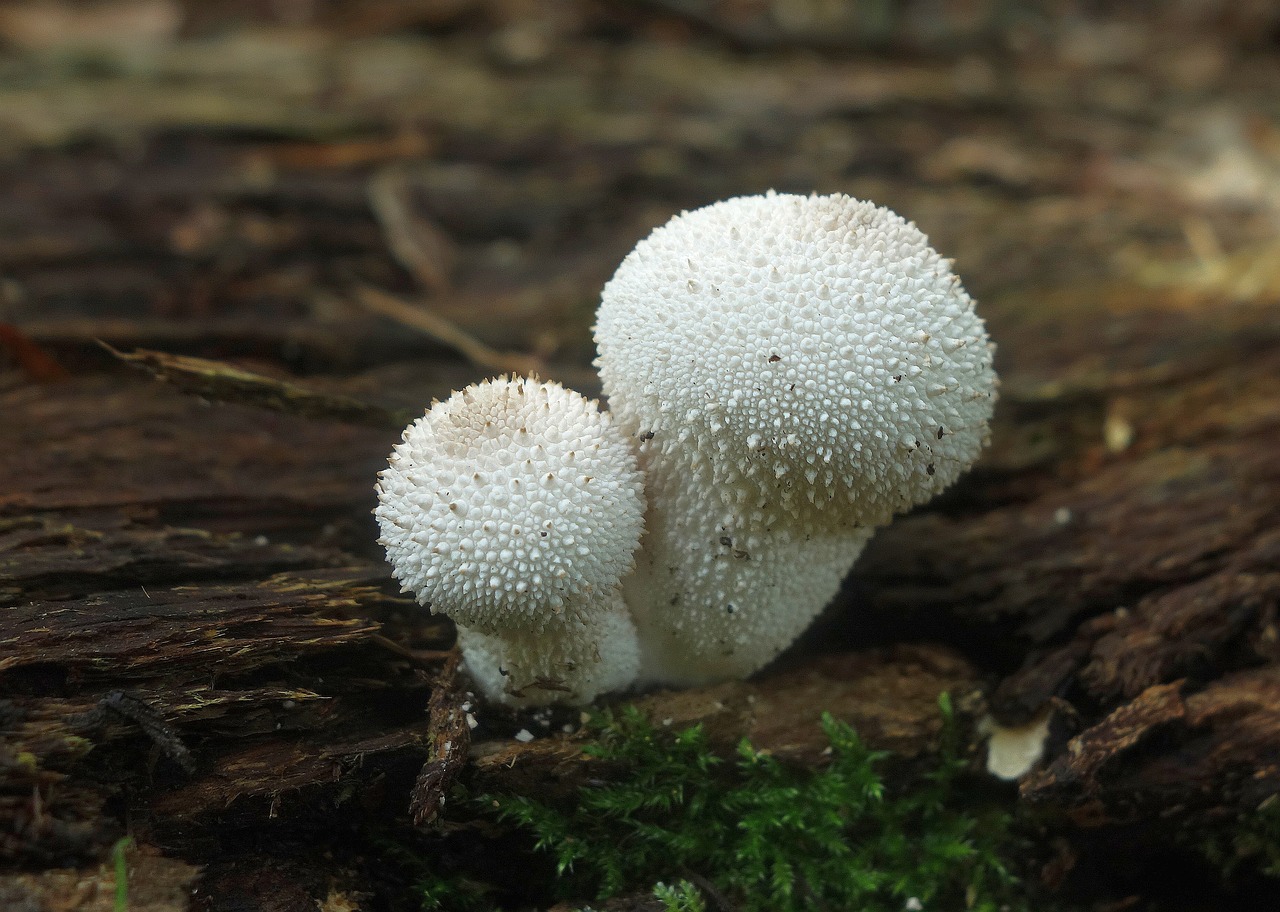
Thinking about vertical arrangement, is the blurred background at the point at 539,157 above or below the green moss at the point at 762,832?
above

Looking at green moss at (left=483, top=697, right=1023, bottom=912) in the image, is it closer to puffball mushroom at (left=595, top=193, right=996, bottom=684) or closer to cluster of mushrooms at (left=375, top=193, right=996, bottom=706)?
cluster of mushrooms at (left=375, top=193, right=996, bottom=706)

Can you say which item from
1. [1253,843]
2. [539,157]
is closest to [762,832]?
[1253,843]

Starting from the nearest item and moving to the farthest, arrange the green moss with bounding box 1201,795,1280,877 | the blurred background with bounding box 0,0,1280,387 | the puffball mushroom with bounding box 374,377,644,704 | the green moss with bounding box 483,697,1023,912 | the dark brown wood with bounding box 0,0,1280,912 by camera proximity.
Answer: the puffball mushroom with bounding box 374,377,644,704 < the dark brown wood with bounding box 0,0,1280,912 < the green moss with bounding box 483,697,1023,912 < the green moss with bounding box 1201,795,1280,877 < the blurred background with bounding box 0,0,1280,387

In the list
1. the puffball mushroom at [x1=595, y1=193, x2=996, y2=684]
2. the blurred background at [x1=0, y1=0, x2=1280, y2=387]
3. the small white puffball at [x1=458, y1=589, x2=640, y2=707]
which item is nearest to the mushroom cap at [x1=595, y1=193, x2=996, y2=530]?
the puffball mushroom at [x1=595, y1=193, x2=996, y2=684]

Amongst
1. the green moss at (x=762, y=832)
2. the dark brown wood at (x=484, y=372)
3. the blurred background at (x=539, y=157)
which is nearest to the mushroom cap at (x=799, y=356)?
the green moss at (x=762, y=832)

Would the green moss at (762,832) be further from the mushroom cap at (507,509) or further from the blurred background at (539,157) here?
the blurred background at (539,157)

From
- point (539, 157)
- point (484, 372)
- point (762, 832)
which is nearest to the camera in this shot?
point (762, 832)

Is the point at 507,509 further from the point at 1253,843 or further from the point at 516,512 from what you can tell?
the point at 1253,843
